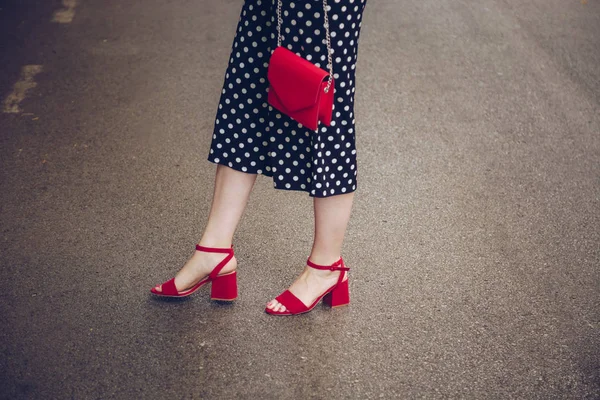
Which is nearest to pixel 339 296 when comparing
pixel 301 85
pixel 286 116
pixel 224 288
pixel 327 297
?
pixel 327 297

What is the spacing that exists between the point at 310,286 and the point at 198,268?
0.36 m

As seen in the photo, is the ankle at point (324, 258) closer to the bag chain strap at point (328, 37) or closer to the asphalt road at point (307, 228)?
the asphalt road at point (307, 228)

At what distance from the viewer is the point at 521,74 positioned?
3547mm

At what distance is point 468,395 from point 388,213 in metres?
0.89

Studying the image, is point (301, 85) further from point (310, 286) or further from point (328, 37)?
point (310, 286)

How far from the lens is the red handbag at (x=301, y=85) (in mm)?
1546

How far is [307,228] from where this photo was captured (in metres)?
2.32

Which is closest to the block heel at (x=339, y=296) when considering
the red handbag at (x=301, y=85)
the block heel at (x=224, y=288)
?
the block heel at (x=224, y=288)

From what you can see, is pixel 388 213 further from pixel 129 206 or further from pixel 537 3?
pixel 537 3

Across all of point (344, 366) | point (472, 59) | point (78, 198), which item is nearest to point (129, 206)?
point (78, 198)

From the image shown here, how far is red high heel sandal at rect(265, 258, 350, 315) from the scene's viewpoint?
1923 millimetres

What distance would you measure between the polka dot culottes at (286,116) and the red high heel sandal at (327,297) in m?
0.28

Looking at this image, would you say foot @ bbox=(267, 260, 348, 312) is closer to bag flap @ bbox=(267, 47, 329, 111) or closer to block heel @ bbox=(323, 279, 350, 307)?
block heel @ bbox=(323, 279, 350, 307)

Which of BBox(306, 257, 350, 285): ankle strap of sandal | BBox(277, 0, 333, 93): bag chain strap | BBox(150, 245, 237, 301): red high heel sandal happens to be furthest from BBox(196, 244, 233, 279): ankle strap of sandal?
BBox(277, 0, 333, 93): bag chain strap
